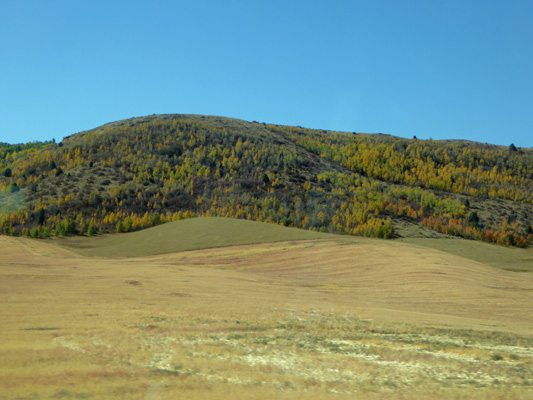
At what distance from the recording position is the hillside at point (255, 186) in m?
59.8

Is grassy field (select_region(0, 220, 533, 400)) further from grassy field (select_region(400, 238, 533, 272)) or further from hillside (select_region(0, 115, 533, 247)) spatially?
hillside (select_region(0, 115, 533, 247))

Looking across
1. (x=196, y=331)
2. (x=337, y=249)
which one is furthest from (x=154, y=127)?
(x=196, y=331)

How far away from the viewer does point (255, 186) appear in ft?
238

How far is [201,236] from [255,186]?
36089 millimetres

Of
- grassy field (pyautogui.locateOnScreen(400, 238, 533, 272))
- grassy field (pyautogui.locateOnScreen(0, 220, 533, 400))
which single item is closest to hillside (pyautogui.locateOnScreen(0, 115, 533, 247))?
grassy field (pyautogui.locateOnScreen(400, 238, 533, 272))

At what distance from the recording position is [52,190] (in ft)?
212

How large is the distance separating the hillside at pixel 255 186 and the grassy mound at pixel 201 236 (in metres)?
16.2

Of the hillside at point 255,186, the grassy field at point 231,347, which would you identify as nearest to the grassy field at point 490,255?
the hillside at point 255,186

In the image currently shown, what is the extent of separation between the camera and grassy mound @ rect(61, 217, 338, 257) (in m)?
34.4

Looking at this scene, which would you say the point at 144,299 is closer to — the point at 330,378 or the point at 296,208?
the point at 330,378

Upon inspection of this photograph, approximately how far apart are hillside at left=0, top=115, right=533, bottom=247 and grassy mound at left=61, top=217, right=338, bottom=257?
637 inches

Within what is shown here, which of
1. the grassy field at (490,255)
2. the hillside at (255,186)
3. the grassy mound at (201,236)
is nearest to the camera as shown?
the grassy mound at (201,236)

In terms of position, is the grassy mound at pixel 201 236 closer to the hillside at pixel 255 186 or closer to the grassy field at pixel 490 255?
the grassy field at pixel 490 255

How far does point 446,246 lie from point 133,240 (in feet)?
101
